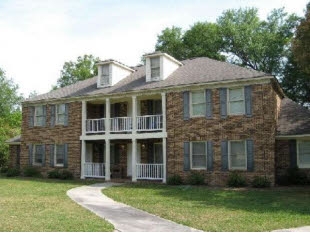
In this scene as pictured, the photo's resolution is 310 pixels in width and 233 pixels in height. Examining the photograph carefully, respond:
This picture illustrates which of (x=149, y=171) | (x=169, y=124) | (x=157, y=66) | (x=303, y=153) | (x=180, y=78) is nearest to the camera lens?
(x=303, y=153)

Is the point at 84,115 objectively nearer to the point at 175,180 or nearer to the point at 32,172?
the point at 32,172

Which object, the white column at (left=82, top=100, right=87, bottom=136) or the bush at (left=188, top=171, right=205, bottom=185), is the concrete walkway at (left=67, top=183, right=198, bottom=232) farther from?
the white column at (left=82, top=100, right=87, bottom=136)

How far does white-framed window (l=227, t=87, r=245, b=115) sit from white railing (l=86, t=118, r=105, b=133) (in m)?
8.27

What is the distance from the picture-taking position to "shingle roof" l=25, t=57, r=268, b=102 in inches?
822

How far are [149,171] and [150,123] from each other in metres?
2.75

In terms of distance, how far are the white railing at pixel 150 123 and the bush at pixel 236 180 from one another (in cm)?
512

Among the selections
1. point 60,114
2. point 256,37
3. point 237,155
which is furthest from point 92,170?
point 256,37

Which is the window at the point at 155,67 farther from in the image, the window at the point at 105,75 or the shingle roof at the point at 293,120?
the shingle roof at the point at 293,120

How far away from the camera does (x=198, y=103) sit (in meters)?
21.2

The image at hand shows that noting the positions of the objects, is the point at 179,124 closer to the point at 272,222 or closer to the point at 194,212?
the point at 194,212

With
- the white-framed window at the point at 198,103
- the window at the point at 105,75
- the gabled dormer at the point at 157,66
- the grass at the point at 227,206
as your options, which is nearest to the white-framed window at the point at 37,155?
the window at the point at 105,75

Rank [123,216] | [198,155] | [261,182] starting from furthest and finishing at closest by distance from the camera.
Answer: [198,155]
[261,182]
[123,216]

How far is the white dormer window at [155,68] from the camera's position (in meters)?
23.7

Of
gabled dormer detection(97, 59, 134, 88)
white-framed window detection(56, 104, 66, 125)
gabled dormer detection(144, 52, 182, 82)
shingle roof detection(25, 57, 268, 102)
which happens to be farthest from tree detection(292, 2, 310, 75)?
white-framed window detection(56, 104, 66, 125)
